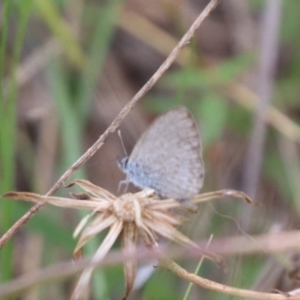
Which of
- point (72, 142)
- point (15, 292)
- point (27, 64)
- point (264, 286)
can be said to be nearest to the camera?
point (15, 292)

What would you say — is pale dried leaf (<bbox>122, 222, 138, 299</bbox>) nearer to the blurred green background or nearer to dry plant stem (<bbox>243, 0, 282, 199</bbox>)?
the blurred green background

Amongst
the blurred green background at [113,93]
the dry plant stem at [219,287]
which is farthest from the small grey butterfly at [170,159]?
the blurred green background at [113,93]

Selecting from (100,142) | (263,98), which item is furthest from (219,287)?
(263,98)

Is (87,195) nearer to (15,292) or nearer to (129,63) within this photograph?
(15,292)

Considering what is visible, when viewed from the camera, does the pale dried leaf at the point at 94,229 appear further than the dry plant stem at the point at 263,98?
No

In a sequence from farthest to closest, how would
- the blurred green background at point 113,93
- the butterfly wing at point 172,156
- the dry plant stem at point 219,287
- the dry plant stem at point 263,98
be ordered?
the blurred green background at point 113,93 < the dry plant stem at point 263,98 < the butterfly wing at point 172,156 < the dry plant stem at point 219,287

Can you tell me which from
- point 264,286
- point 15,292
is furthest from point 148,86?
point 15,292

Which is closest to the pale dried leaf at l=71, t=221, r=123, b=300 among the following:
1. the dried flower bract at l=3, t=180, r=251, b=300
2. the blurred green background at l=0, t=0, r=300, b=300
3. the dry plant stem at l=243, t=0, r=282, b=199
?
the dried flower bract at l=3, t=180, r=251, b=300

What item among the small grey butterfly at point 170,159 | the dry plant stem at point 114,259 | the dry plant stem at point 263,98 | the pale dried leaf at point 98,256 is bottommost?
the dry plant stem at point 114,259

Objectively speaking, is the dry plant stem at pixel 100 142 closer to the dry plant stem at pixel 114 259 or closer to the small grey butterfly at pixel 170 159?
the small grey butterfly at pixel 170 159
